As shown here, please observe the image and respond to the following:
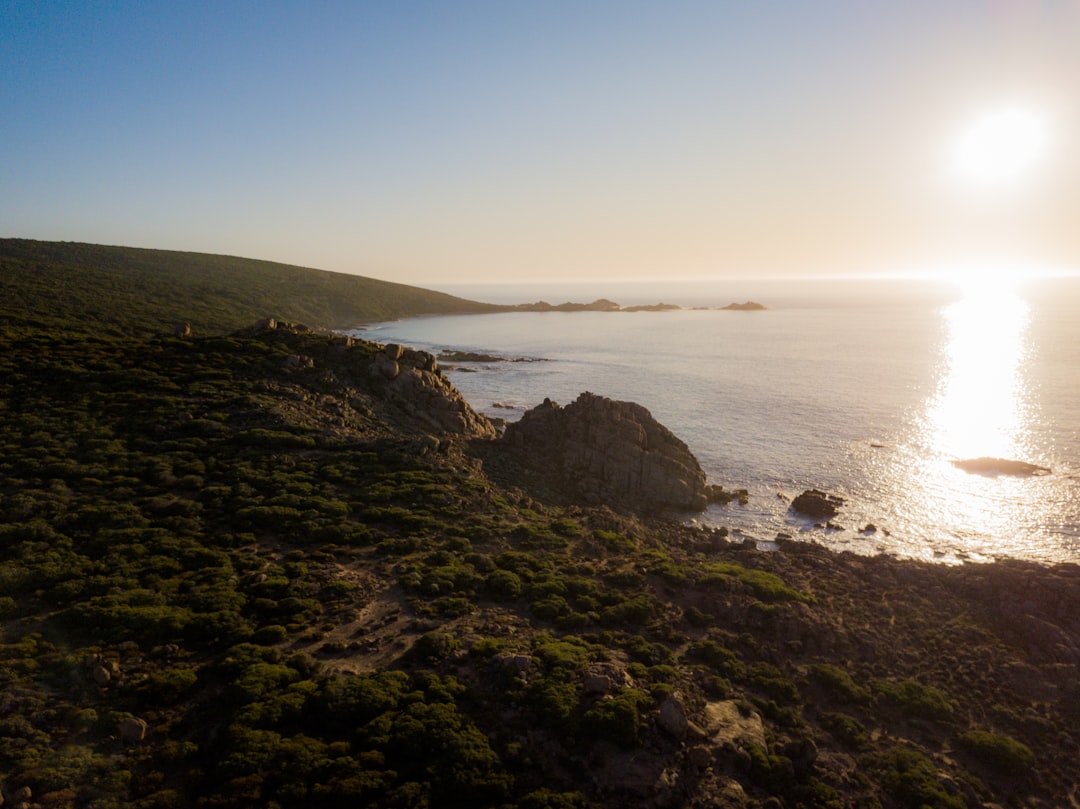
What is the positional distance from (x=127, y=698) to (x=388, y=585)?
12.1 metres

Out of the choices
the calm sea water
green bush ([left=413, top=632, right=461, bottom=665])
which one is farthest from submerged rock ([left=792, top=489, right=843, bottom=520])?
green bush ([left=413, top=632, right=461, bottom=665])

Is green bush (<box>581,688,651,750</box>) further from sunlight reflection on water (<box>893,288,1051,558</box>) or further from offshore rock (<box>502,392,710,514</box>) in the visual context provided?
sunlight reflection on water (<box>893,288,1051,558</box>)

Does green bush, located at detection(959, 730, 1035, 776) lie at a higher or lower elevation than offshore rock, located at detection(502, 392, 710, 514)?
lower

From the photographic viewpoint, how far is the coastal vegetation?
19.6 meters

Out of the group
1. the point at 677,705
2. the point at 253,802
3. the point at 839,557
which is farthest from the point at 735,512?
the point at 253,802

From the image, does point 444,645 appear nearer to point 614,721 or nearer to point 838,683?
point 614,721

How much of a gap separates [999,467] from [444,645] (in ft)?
236

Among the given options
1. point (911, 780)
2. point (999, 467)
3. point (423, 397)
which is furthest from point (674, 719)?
point (999, 467)

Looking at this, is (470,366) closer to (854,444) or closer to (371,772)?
(854,444)

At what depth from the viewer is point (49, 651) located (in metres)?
22.9

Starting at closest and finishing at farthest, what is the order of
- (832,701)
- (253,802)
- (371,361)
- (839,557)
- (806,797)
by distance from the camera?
1. (253,802)
2. (806,797)
3. (832,701)
4. (839,557)
5. (371,361)

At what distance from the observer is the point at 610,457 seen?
5784 cm

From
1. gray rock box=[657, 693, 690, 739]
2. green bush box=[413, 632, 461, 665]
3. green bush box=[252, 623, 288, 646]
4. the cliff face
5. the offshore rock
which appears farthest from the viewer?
the cliff face

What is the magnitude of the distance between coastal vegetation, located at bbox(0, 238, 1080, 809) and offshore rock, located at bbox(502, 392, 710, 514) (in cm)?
597
